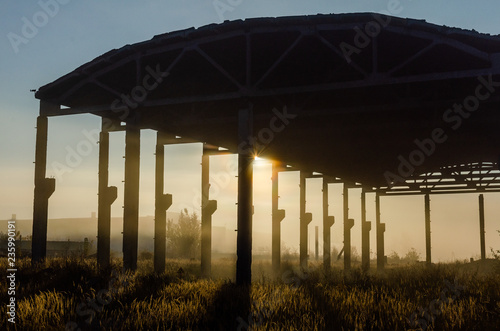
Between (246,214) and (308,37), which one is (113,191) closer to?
(246,214)

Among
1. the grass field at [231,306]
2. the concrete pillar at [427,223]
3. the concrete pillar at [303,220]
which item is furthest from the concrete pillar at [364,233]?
the grass field at [231,306]

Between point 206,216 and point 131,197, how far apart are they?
6.32m

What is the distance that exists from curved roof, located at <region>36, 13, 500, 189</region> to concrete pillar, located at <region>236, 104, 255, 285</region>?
1.03 meters

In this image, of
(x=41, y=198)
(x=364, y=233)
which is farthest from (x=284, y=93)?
(x=364, y=233)

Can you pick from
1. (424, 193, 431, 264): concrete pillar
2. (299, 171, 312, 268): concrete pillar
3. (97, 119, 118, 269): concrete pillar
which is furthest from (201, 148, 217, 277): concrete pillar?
(424, 193, 431, 264): concrete pillar

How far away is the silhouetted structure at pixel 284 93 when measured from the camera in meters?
14.7

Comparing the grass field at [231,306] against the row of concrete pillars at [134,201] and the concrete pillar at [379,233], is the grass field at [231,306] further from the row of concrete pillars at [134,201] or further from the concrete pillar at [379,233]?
the concrete pillar at [379,233]

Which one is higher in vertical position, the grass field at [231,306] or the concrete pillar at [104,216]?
the concrete pillar at [104,216]

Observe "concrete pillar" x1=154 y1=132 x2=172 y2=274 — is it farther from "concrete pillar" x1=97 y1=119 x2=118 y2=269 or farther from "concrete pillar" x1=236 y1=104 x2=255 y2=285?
"concrete pillar" x1=236 y1=104 x2=255 y2=285

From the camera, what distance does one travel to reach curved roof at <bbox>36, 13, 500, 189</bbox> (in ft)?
47.7

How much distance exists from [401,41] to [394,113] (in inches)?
198

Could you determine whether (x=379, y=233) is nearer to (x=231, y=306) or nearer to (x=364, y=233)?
(x=364, y=233)

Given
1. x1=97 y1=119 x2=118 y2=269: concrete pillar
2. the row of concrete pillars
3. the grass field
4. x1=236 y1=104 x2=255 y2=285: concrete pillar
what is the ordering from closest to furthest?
the grass field, x1=236 y1=104 x2=255 y2=285: concrete pillar, the row of concrete pillars, x1=97 y1=119 x2=118 y2=269: concrete pillar

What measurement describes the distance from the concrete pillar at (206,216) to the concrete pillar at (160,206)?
1835 millimetres
